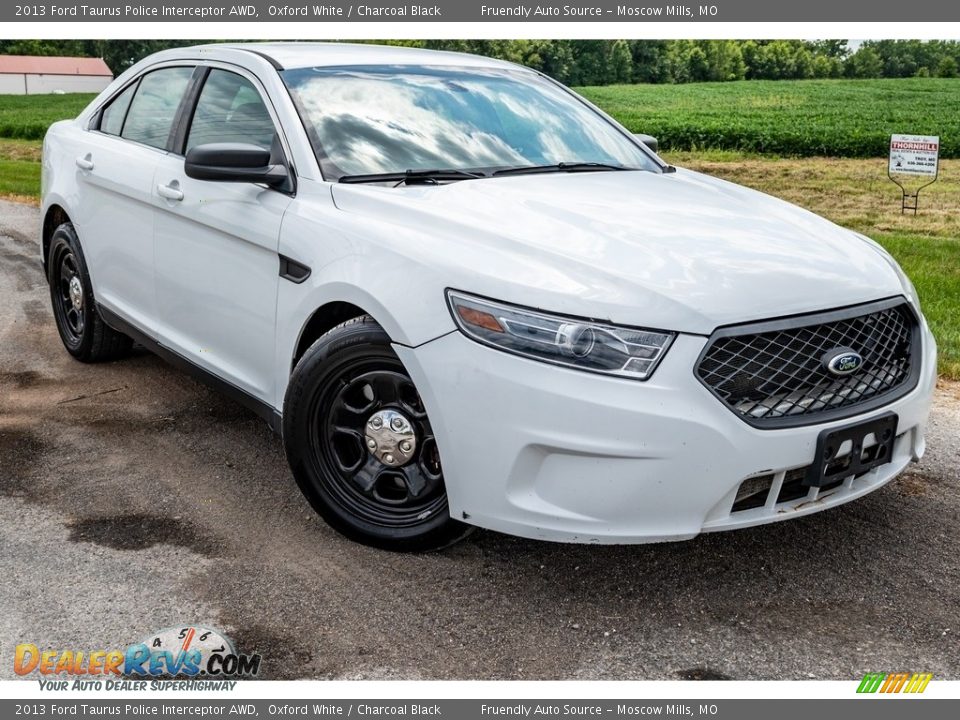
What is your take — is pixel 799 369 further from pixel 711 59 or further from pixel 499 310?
pixel 711 59

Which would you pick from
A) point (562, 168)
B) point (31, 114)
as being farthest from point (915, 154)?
point (31, 114)

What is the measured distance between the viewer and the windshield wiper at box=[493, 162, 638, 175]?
429 centimetres

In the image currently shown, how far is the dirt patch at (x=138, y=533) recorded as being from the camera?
12.8 feet

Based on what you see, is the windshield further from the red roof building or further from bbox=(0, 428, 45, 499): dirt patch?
the red roof building

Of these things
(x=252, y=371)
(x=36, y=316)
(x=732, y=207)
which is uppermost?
(x=732, y=207)

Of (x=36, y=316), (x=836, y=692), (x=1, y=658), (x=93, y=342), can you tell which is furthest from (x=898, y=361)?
(x=36, y=316)

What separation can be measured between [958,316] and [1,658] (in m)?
6.55

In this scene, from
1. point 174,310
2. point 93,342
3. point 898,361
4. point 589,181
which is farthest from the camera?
point 93,342

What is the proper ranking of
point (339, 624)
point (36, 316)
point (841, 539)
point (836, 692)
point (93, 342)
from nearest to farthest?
point (836, 692) → point (339, 624) → point (841, 539) → point (93, 342) → point (36, 316)

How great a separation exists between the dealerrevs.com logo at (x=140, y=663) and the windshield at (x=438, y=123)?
1.76 meters

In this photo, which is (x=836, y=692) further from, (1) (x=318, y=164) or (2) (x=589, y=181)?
(1) (x=318, y=164)

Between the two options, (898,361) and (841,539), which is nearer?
(898,361)

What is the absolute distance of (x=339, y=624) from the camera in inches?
132

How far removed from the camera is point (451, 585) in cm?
359
